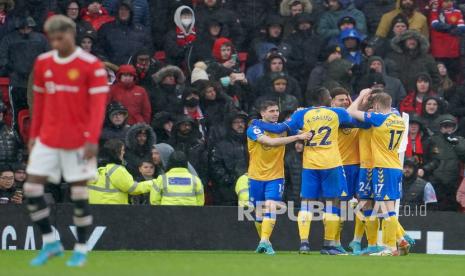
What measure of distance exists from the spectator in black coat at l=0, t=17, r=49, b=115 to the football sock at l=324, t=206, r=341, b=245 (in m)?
6.85

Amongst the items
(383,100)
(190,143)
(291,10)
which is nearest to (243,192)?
(190,143)

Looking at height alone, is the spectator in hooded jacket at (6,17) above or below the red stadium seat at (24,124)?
above

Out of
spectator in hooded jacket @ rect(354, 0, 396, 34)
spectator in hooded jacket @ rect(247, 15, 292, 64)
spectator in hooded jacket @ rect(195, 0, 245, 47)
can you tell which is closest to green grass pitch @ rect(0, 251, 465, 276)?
spectator in hooded jacket @ rect(247, 15, 292, 64)

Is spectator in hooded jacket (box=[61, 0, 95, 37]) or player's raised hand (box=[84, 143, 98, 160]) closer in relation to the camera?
player's raised hand (box=[84, 143, 98, 160])

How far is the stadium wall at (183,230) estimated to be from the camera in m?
19.1

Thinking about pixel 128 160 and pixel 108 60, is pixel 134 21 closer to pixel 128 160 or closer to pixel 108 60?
pixel 108 60

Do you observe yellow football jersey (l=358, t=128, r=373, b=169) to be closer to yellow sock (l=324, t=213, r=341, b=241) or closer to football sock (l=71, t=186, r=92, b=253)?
yellow sock (l=324, t=213, r=341, b=241)

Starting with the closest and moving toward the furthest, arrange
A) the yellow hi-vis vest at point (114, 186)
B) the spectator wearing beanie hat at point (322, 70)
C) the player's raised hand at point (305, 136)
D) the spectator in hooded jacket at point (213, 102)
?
the player's raised hand at point (305, 136) → the yellow hi-vis vest at point (114, 186) → the spectator in hooded jacket at point (213, 102) → the spectator wearing beanie hat at point (322, 70)

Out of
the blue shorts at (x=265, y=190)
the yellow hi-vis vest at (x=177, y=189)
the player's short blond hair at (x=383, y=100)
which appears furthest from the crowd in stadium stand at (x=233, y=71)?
the player's short blond hair at (x=383, y=100)

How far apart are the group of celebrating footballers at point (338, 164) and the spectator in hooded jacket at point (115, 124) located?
149 inches

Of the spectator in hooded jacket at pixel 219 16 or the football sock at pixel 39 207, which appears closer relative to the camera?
the football sock at pixel 39 207

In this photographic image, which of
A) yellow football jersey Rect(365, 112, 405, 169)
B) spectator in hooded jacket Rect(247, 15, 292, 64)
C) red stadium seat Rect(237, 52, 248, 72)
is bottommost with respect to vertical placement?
yellow football jersey Rect(365, 112, 405, 169)

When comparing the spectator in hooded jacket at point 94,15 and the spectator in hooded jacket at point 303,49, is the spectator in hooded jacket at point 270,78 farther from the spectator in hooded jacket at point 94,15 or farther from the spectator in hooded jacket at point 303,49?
the spectator in hooded jacket at point 94,15

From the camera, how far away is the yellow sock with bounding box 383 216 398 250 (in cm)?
1711
